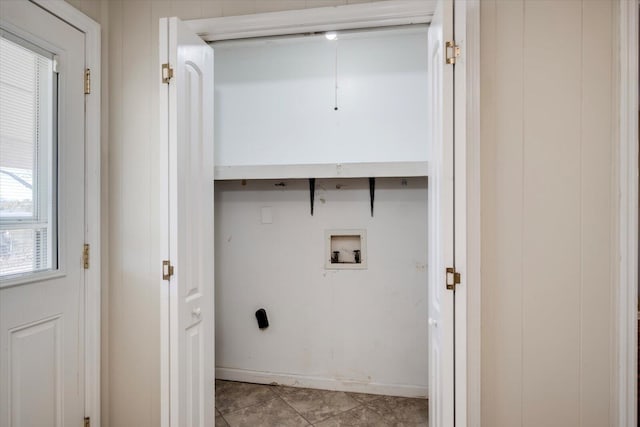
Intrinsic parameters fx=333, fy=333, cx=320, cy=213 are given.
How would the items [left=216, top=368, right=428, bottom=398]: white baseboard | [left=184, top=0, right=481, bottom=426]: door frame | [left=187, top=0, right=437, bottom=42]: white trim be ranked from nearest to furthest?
[left=184, top=0, right=481, bottom=426]: door frame → [left=187, top=0, right=437, bottom=42]: white trim → [left=216, top=368, right=428, bottom=398]: white baseboard

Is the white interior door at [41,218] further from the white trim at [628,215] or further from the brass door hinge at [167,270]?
the white trim at [628,215]

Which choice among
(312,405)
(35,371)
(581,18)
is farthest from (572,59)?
(35,371)

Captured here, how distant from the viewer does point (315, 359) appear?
2.48 metres

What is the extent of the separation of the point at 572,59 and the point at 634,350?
1.14 meters

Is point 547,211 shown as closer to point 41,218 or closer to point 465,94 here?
point 465,94

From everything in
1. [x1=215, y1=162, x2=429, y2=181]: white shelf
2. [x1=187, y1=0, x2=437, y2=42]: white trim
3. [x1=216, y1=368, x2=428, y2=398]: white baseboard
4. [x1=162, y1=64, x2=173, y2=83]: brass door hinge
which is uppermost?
[x1=187, y1=0, x2=437, y2=42]: white trim

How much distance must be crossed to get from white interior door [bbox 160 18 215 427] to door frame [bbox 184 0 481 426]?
277mm

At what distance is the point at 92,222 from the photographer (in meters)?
1.58

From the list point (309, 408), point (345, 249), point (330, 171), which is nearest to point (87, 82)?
point (330, 171)

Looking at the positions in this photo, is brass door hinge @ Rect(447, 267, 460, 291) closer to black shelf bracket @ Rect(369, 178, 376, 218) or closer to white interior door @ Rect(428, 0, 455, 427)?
white interior door @ Rect(428, 0, 455, 427)

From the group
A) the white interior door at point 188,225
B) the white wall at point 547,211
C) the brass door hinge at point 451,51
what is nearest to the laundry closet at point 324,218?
the white interior door at point 188,225

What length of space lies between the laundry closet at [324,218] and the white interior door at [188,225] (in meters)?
0.65

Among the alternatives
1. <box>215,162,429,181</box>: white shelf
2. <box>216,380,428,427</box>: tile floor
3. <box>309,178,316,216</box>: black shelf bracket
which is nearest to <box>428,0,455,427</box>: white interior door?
<box>215,162,429,181</box>: white shelf

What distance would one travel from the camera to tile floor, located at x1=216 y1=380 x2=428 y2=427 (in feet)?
6.75
